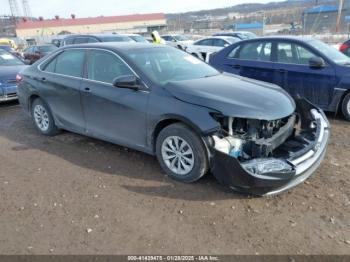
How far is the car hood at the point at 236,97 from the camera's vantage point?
3.75 meters

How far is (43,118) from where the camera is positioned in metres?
6.09

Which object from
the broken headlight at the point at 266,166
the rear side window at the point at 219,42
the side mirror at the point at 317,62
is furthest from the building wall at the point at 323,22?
the broken headlight at the point at 266,166

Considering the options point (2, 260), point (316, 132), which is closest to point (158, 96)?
point (316, 132)

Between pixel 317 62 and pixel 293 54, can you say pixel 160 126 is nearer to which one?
pixel 317 62

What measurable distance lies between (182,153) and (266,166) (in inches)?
40.7

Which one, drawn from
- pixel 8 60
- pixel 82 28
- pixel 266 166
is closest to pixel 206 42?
pixel 8 60

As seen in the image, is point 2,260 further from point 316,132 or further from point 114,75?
point 316,132

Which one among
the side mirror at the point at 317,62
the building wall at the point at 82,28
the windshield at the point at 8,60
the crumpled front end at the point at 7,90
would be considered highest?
the side mirror at the point at 317,62

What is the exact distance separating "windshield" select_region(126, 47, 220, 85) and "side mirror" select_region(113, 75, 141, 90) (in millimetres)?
181

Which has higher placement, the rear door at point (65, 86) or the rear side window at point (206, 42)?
the rear door at point (65, 86)

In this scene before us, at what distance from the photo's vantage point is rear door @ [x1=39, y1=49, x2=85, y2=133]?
5223 mm

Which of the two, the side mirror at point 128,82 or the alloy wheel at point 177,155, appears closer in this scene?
the alloy wheel at point 177,155

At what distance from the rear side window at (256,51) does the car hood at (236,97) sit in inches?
115

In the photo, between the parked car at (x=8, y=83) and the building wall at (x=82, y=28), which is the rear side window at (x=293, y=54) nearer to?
the parked car at (x=8, y=83)
